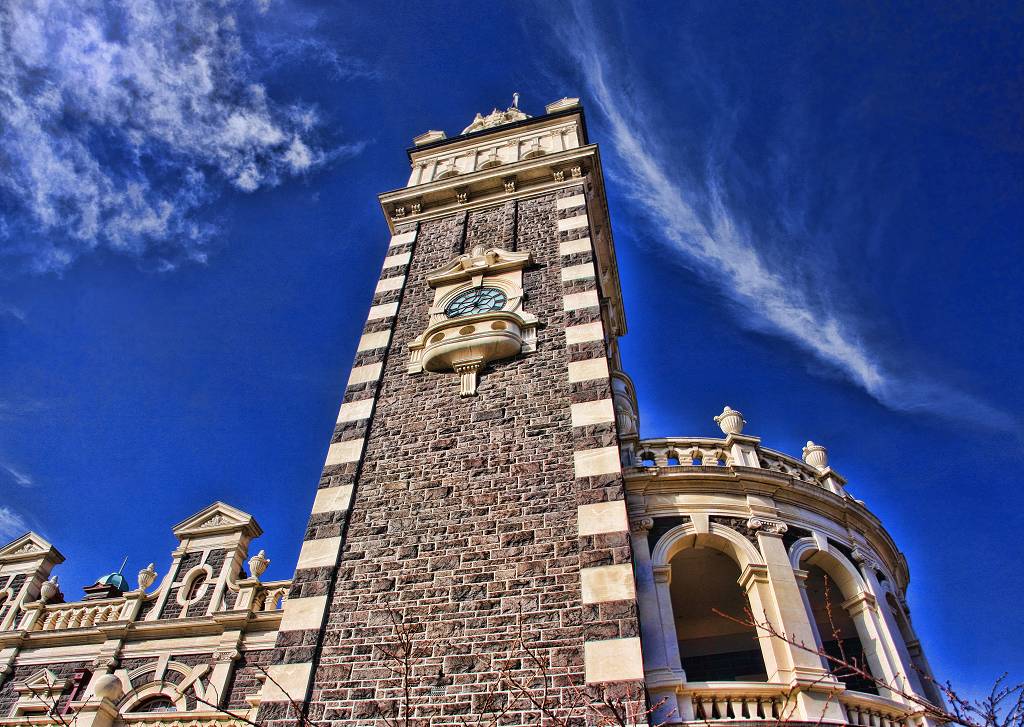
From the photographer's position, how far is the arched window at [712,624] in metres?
→ 14.3

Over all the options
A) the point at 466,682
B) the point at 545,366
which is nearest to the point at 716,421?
the point at 545,366

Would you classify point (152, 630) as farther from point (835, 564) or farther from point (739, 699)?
point (835, 564)

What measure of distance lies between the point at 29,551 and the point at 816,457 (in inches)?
765

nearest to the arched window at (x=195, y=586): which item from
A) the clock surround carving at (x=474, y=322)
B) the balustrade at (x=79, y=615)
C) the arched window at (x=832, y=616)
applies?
the balustrade at (x=79, y=615)

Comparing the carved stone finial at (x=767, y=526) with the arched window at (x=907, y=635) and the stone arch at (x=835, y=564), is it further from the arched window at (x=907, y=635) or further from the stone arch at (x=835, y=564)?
the arched window at (x=907, y=635)

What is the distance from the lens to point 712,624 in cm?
1563

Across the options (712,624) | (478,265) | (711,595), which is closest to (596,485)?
(711,595)

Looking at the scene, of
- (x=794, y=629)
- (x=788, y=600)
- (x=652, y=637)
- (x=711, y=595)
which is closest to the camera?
(x=652, y=637)

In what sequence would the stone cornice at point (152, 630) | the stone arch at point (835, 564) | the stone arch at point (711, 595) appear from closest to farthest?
the stone arch at point (711, 595) < the stone arch at point (835, 564) < the stone cornice at point (152, 630)

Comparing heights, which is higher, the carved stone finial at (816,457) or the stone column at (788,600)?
the carved stone finial at (816,457)

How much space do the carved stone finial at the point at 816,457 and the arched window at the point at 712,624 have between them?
284 cm

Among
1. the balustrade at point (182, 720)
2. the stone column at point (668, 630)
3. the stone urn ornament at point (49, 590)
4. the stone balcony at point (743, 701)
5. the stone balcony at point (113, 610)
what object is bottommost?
the stone balcony at point (743, 701)

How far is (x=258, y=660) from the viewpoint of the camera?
604 inches

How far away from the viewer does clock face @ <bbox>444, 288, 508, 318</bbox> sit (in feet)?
53.9
